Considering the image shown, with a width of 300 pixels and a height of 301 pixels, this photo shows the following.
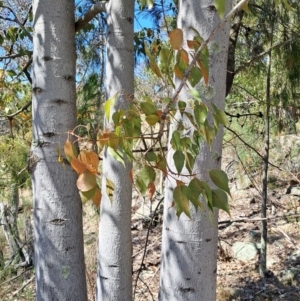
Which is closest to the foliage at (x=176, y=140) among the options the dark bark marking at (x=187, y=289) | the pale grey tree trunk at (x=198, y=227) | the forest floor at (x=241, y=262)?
the pale grey tree trunk at (x=198, y=227)

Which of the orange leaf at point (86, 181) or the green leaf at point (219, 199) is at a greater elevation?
the orange leaf at point (86, 181)

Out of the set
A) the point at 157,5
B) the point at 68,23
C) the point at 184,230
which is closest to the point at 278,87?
the point at 157,5

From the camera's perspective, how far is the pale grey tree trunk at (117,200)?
1.41m

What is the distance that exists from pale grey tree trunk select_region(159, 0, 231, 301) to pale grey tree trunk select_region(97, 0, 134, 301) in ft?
1.70

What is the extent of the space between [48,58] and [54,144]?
0.95 feet

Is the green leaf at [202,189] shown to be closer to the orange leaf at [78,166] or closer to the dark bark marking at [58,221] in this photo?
the orange leaf at [78,166]

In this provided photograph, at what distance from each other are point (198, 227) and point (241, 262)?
3.36 meters

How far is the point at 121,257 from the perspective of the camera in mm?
1426

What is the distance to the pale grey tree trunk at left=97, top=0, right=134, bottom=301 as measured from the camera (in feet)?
4.61

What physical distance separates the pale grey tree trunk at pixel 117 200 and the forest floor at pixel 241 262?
0.97 metres

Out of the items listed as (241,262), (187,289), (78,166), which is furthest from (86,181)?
(241,262)

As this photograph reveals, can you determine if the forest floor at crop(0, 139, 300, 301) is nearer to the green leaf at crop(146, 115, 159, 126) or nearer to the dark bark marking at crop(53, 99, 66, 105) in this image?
the dark bark marking at crop(53, 99, 66, 105)

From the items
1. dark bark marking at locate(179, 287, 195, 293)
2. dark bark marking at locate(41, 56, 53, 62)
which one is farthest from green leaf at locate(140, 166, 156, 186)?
dark bark marking at locate(41, 56, 53, 62)

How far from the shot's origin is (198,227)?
0.86 metres
